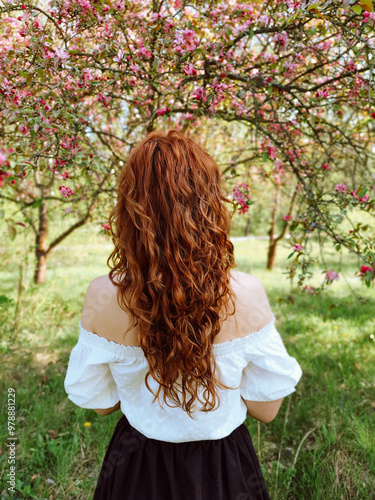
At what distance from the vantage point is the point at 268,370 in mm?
1212

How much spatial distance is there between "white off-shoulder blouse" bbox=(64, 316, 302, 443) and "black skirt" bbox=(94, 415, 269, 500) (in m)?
0.08

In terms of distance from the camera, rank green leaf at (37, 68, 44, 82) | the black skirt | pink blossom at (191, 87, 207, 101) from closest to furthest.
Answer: the black skirt < green leaf at (37, 68, 44, 82) < pink blossom at (191, 87, 207, 101)

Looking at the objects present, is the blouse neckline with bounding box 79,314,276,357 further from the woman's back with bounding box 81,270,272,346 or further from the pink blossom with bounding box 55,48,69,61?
the pink blossom with bounding box 55,48,69,61

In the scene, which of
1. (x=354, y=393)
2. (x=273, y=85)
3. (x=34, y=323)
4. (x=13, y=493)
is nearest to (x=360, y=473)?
(x=354, y=393)

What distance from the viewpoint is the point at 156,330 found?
109 cm

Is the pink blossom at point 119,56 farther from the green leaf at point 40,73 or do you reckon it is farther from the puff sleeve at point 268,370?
the puff sleeve at point 268,370

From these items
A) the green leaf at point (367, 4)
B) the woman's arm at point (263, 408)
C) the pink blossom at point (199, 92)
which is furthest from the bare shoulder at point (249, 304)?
the pink blossom at point (199, 92)

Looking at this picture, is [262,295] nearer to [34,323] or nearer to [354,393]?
[354,393]

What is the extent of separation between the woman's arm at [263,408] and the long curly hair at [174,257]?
0.91 feet

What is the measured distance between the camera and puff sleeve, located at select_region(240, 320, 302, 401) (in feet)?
3.88

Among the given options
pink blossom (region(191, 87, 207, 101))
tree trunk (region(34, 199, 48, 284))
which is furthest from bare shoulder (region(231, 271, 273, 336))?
tree trunk (region(34, 199, 48, 284))

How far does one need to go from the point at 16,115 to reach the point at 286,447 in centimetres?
258

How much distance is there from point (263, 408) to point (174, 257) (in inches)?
29.3

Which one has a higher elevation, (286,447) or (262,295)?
(262,295)
